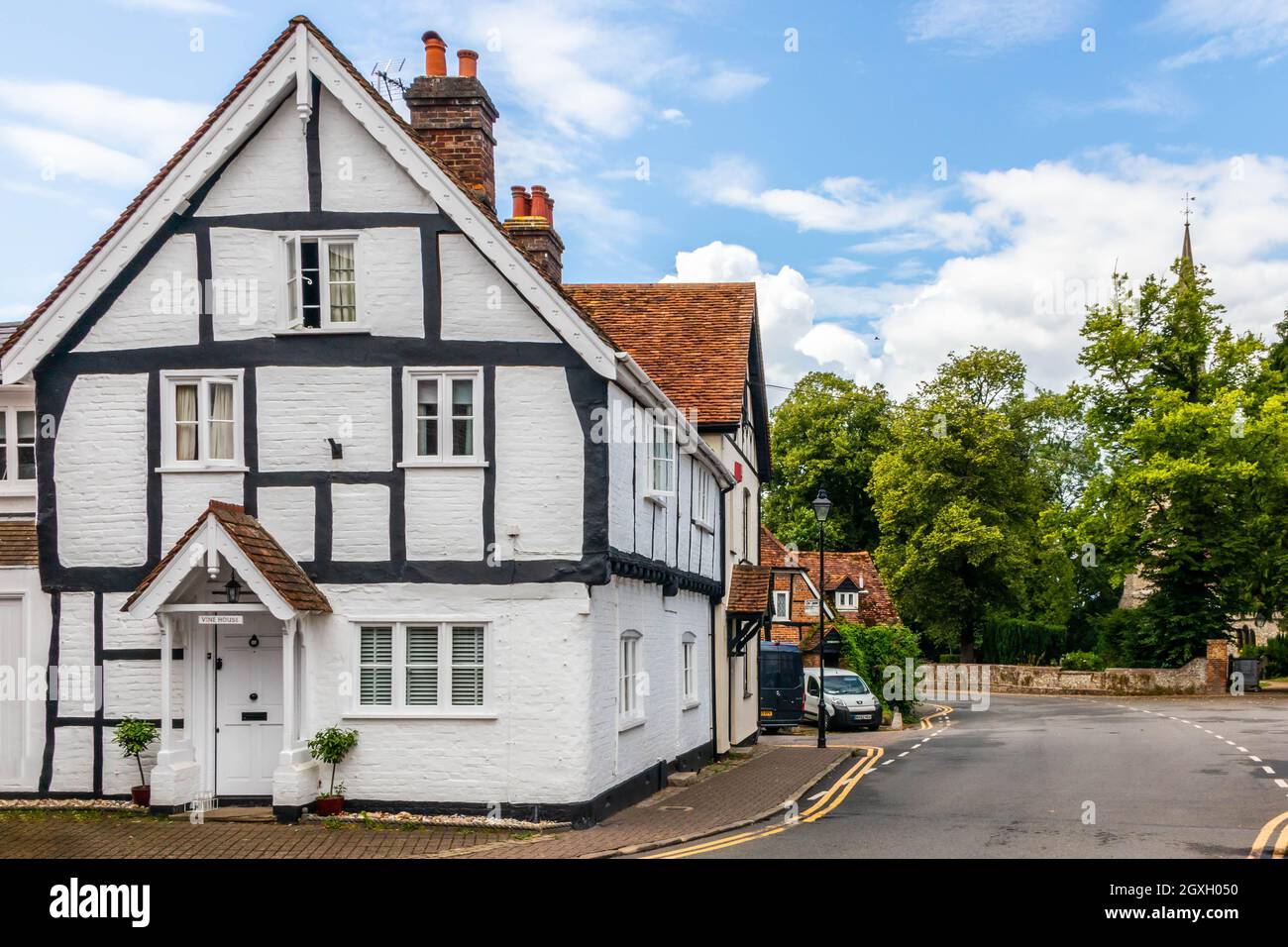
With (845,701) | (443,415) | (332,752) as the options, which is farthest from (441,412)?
(845,701)

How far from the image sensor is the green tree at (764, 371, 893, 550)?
71500mm

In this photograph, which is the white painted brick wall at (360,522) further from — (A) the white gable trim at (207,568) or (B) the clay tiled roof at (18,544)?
(B) the clay tiled roof at (18,544)

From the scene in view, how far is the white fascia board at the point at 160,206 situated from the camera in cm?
1636

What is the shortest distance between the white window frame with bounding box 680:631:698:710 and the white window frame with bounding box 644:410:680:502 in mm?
3108

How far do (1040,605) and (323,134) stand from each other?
59683mm

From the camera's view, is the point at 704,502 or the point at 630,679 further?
the point at 704,502

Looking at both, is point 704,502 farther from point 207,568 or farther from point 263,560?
point 207,568

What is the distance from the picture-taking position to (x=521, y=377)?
1619cm

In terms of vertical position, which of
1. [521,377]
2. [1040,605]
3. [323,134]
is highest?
[323,134]

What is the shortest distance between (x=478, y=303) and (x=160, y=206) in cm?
439

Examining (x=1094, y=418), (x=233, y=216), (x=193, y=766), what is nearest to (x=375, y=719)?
(x=193, y=766)

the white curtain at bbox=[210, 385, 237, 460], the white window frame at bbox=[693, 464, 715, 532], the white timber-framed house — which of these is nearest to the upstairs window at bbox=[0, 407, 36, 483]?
the white timber-framed house

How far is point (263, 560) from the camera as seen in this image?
51.1 ft

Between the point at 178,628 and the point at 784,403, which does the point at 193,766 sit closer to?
the point at 178,628
